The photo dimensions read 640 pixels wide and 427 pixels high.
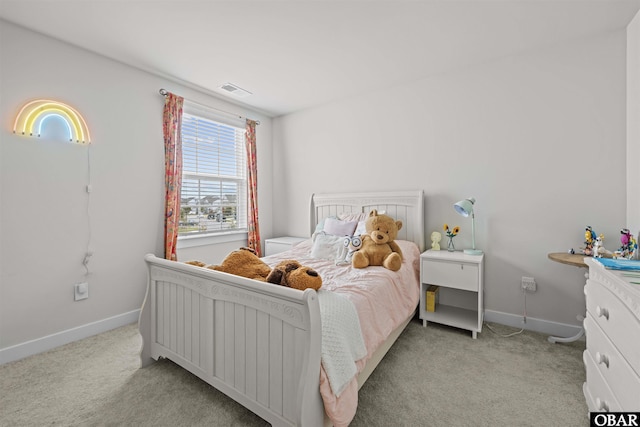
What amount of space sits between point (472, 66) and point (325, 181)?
207 centimetres

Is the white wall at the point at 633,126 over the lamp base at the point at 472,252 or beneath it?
over

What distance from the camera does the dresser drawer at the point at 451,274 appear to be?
236 cm

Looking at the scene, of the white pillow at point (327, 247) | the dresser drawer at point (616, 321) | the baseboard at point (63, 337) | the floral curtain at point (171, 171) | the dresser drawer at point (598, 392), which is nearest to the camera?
the dresser drawer at point (616, 321)

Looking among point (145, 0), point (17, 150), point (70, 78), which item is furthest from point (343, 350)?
point (70, 78)

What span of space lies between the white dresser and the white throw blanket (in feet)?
3.47

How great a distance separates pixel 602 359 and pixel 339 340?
1.24 metres

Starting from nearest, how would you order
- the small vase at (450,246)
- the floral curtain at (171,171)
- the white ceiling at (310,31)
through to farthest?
the white ceiling at (310,31) → the small vase at (450,246) → the floral curtain at (171,171)

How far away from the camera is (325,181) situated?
3.75 meters

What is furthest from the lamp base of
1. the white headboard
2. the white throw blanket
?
the white throw blanket

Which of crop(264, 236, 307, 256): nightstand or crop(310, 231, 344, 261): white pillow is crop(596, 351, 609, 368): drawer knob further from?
crop(264, 236, 307, 256): nightstand

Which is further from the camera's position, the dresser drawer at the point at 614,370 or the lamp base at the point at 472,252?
the lamp base at the point at 472,252

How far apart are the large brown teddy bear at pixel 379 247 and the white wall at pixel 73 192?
7.22ft

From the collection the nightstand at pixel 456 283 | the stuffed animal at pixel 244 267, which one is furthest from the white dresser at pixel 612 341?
the stuffed animal at pixel 244 267

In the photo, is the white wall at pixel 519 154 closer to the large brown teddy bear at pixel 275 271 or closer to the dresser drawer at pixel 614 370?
the dresser drawer at pixel 614 370
